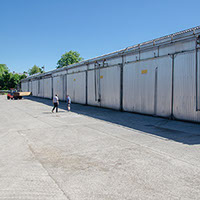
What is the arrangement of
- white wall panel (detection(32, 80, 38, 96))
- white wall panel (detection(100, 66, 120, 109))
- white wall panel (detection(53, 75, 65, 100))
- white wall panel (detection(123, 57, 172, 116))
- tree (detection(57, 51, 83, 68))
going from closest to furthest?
white wall panel (detection(123, 57, 172, 116)) < white wall panel (detection(100, 66, 120, 109)) < white wall panel (detection(53, 75, 65, 100)) < white wall panel (detection(32, 80, 38, 96)) < tree (detection(57, 51, 83, 68))

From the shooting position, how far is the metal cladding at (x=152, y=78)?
14047 mm

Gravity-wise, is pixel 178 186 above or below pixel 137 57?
below

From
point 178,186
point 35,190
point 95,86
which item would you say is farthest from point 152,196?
point 95,86

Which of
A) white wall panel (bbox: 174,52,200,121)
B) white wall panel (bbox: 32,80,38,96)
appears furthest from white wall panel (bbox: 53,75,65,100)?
white wall panel (bbox: 174,52,200,121)

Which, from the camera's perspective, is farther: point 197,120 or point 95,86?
point 95,86

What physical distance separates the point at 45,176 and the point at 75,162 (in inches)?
48.4

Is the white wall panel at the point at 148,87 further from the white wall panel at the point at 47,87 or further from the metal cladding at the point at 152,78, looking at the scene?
the white wall panel at the point at 47,87

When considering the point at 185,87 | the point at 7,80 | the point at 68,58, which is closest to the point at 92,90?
the point at 185,87

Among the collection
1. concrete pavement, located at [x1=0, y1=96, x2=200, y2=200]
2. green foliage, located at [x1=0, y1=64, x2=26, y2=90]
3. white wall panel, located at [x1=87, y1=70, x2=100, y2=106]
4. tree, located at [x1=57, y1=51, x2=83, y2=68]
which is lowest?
concrete pavement, located at [x1=0, y1=96, x2=200, y2=200]

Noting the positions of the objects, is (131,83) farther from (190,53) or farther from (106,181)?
(106,181)

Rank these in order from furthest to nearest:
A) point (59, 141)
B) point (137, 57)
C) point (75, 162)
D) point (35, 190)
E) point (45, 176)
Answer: point (137, 57) → point (59, 141) → point (75, 162) → point (45, 176) → point (35, 190)

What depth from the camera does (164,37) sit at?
16.8 meters

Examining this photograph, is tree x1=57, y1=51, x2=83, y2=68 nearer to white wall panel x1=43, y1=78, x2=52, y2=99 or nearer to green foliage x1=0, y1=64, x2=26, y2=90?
green foliage x1=0, y1=64, x2=26, y2=90

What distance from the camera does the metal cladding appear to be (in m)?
14.0
